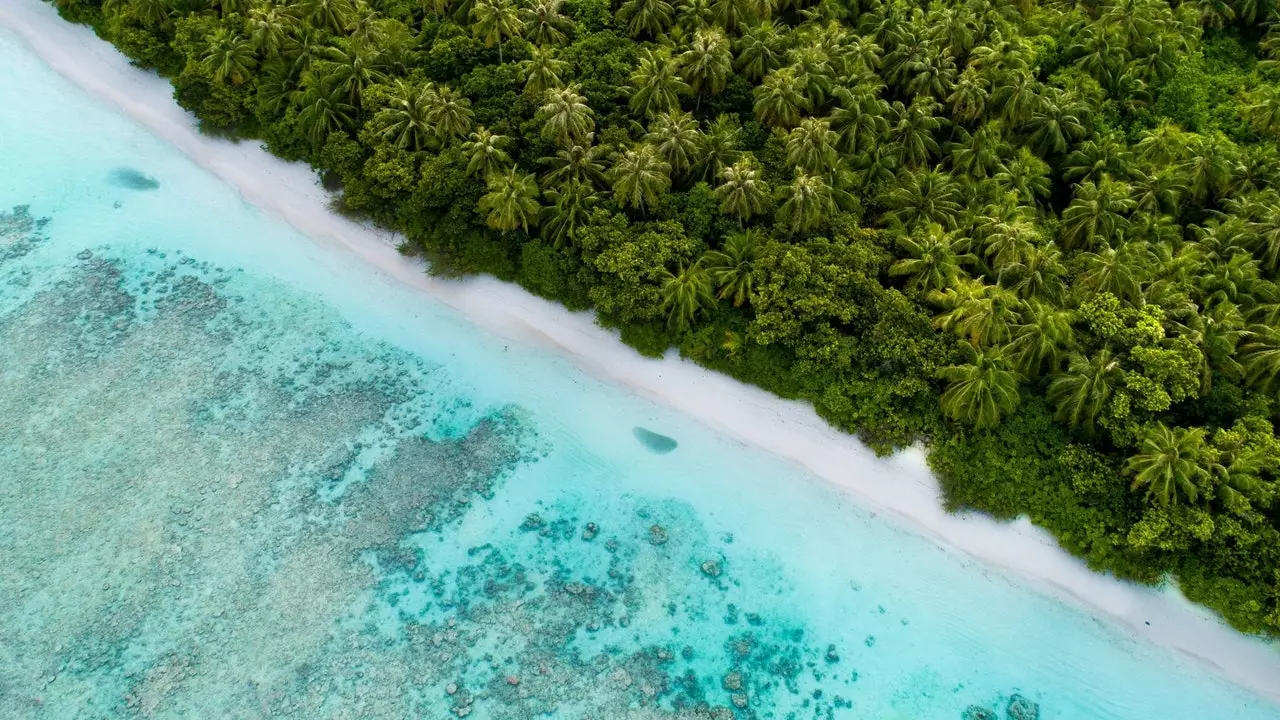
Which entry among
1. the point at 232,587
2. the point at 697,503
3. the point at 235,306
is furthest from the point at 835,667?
the point at 235,306

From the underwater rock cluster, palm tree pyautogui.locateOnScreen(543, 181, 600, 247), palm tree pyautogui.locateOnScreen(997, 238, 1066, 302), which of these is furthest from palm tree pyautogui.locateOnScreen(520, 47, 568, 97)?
palm tree pyautogui.locateOnScreen(997, 238, 1066, 302)

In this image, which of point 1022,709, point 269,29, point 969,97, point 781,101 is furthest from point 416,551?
point 969,97

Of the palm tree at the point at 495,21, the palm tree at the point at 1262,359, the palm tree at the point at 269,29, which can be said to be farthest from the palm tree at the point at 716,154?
the palm tree at the point at 269,29

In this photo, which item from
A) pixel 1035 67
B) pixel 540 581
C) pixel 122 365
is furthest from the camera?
pixel 1035 67

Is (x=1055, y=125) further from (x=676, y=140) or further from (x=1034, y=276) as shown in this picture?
(x=676, y=140)

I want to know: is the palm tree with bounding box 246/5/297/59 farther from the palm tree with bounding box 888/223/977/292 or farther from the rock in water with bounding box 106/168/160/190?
the palm tree with bounding box 888/223/977/292

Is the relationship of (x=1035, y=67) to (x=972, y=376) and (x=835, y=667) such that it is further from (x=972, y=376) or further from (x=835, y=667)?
(x=835, y=667)
